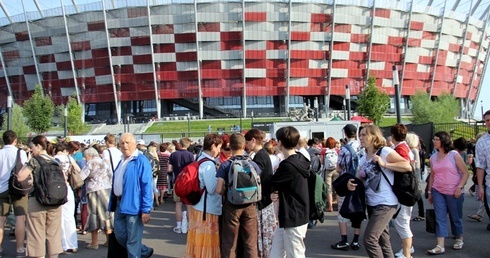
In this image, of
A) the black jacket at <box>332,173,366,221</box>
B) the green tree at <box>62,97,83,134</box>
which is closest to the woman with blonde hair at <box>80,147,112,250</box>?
the black jacket at <box>332,173,366,221</box>

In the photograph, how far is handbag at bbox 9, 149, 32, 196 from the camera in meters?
6.18

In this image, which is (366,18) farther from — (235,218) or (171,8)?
(235,218)

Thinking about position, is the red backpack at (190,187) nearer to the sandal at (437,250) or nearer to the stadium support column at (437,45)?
the sandal at (437,250)

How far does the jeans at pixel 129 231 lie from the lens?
5355mm

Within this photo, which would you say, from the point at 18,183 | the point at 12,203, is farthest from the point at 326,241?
the point at 12,203

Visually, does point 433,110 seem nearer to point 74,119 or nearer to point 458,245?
point 74,119

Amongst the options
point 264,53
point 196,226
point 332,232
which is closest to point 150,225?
point 332,232

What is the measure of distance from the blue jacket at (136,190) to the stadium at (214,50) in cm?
5511

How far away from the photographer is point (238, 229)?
512 centimetres

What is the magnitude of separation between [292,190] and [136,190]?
6.44ft

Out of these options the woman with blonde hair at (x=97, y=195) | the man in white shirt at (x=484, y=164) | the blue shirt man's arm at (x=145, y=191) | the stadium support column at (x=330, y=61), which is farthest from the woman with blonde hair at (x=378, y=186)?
the stadium support column at (x=330, y=61)

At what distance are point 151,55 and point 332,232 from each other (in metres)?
57.2

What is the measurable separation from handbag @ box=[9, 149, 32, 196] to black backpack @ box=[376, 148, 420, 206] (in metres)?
4.79

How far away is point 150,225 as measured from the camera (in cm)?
969
